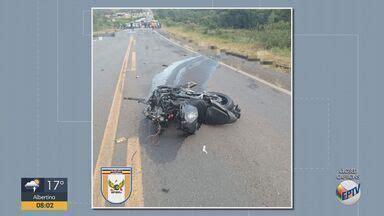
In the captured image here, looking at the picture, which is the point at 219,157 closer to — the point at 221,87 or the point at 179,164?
the point at 179,164

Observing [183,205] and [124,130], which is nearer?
[183,205]

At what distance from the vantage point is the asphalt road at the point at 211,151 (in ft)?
23.2

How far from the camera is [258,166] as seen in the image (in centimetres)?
764

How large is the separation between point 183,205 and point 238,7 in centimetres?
351

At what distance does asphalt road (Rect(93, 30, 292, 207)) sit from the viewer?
7082 millimetres

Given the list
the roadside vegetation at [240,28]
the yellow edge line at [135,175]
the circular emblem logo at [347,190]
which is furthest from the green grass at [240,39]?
the circular emblem logo at [347,190]

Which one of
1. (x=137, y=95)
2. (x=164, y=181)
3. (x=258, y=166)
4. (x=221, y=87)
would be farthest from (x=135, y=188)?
(x=221, y=87)
